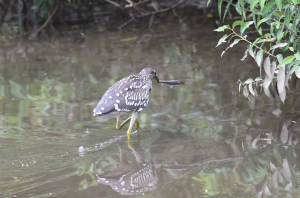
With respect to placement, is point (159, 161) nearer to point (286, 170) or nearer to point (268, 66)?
point (286, 170)

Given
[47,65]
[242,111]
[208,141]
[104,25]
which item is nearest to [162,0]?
[104,25]

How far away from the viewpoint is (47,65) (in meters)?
9.34

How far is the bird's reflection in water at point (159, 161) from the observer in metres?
4.64

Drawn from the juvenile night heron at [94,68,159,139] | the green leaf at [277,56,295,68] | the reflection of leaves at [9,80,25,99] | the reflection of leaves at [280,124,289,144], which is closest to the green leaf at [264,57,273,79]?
the green leaf at [277,56,295,68]

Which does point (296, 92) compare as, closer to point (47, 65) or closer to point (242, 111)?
point (242, 111)

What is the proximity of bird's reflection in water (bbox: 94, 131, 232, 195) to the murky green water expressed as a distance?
1cm

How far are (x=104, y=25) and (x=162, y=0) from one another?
9.49 ft

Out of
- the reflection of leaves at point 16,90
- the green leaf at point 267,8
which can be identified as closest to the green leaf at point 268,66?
the green leaf at point 267,8

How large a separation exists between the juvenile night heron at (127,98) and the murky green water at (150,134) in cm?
33

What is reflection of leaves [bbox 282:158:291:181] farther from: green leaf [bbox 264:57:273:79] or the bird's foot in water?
the bird's foot in water

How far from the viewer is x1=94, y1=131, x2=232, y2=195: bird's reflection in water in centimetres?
464

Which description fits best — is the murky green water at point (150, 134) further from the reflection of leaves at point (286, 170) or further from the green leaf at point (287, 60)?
the green leaf at point (287, 60)

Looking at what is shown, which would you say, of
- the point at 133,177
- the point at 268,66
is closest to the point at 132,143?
the point at 133,177

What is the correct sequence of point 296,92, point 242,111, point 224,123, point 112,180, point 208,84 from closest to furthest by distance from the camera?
point 112,180
point 224,123
point 242,111
point 296,92
point 208,84
